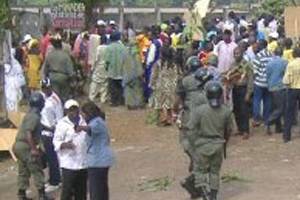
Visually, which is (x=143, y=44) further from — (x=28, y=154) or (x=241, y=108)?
(x=28, y=154)

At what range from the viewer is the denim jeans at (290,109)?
15.9 meters

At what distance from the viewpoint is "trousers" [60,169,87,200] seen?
39.8 feet

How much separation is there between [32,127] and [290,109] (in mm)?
5286

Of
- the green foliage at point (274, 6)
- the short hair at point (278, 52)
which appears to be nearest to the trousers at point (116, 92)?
the short hair at point (278, 52)

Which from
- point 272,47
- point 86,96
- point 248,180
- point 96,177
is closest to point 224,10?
point 86,96

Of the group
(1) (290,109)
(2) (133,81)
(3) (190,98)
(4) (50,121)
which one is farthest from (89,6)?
(3) (190,98)

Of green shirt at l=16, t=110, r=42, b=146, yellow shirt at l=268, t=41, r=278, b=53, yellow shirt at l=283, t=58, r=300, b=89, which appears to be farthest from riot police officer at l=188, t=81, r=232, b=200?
yellow shirt at l=268, t=41, r=278, b=53

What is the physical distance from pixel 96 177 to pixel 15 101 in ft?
23.8

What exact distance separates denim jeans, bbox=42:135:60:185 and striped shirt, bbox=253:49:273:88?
490cm

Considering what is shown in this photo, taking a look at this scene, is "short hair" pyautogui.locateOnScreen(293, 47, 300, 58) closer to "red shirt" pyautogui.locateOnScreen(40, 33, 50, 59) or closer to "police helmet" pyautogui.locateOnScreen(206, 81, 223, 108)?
"police helmet" pyautogui.locateOnScreen(206, 81, 223, 108)

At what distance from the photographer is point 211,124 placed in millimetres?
11555

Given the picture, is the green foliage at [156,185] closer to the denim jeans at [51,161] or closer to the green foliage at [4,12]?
the denim jeans at [51,161]

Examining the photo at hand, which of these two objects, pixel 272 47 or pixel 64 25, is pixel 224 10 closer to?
pixel 64 25

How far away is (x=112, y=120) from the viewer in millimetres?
19547
